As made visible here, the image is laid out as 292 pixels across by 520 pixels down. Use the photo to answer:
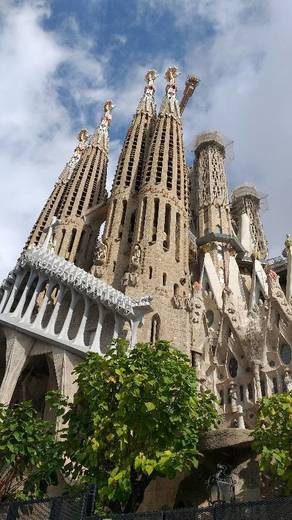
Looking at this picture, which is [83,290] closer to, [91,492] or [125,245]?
[125,245]

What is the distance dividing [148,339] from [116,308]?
2.15 m

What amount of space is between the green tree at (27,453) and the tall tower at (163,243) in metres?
11.0

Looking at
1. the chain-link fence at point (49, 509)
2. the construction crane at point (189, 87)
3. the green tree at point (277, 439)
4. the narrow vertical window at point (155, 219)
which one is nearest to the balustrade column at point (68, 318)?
the narrow vertical window at point (155, 219)

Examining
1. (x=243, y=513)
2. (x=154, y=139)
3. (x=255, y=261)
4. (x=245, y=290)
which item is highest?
(x=154, y=139)

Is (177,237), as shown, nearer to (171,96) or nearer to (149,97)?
(171,96)

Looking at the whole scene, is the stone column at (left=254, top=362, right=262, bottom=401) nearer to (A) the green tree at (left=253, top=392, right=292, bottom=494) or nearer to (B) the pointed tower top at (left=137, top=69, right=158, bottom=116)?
(A) the green tree at (left=253, top=392, right=292, bottom=494)

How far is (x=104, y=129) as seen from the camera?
45.6 m

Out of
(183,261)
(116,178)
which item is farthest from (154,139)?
(183,261)

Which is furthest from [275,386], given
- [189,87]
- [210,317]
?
[189,87]

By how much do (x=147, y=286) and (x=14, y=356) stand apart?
7.24m

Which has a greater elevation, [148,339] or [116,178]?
[116,178]

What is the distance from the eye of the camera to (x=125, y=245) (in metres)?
27.0

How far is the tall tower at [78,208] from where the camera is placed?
31.7 meters

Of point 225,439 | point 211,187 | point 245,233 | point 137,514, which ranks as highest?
point 211,187
